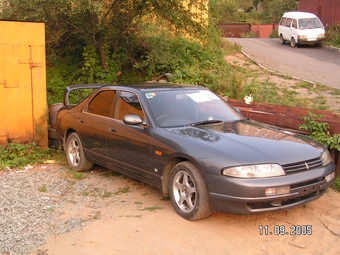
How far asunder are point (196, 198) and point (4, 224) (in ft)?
7.36

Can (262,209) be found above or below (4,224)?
above

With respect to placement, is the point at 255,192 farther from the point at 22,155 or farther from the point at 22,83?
the point at 22,83

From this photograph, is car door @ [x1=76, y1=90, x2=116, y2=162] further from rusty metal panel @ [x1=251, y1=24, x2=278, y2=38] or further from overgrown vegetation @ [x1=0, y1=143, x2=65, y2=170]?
rusty metal panel @ [x1=251, y1=24, x2=278, y2=38]

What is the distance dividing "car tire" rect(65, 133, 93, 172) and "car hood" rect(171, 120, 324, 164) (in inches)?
85.7

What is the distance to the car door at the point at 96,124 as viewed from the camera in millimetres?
6266

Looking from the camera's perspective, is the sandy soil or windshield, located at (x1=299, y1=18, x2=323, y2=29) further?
windshield, located at (x1=299, y1=18, x2=323, y2=29)

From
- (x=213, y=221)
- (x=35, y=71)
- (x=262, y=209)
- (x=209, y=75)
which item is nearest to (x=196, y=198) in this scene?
(x=213, y=221)

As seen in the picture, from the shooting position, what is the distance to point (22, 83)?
7824mm

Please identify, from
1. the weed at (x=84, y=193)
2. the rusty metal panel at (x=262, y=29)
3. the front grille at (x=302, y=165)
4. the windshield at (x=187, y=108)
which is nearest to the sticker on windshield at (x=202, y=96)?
the windshield at (x=187, y=108)

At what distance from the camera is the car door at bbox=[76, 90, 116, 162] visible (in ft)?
20.6

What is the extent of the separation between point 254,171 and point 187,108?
69.6 inches

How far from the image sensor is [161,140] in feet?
17.1

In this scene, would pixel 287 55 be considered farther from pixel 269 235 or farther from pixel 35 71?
pixel 269 235

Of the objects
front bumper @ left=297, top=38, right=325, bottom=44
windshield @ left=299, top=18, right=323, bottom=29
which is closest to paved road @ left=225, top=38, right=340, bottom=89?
front bumper @ left=297, top=38, right=325, bottom=44
